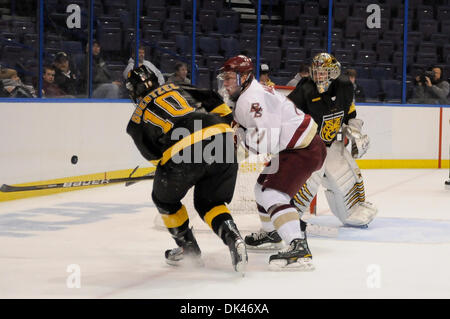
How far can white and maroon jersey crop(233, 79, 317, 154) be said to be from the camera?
150 inches

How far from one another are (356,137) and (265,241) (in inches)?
40.8

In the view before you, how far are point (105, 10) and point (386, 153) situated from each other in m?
3.63

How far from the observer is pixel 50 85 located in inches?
281

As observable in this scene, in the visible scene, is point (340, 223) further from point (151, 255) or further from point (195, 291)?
point (195, 291)

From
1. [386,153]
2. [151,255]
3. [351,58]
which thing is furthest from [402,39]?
[151,255]

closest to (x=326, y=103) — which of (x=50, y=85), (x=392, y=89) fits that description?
(x=50, y=85)

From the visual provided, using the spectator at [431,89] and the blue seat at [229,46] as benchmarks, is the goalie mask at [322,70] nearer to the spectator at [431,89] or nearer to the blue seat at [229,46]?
the blue seat at [229,46]

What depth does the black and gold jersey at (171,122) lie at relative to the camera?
12.5 feet

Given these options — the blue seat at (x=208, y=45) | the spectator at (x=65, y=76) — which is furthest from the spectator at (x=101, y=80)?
the blue seat at (x=208, y=45)

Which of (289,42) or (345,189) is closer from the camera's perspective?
(345,189)

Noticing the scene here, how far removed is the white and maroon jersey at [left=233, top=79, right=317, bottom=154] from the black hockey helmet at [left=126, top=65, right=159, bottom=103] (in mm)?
412

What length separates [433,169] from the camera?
973 centimetres

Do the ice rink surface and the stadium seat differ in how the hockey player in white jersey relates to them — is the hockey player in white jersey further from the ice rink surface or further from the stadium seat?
the stadium seat

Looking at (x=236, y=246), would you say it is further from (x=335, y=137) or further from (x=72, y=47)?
(x=72, y=47)
